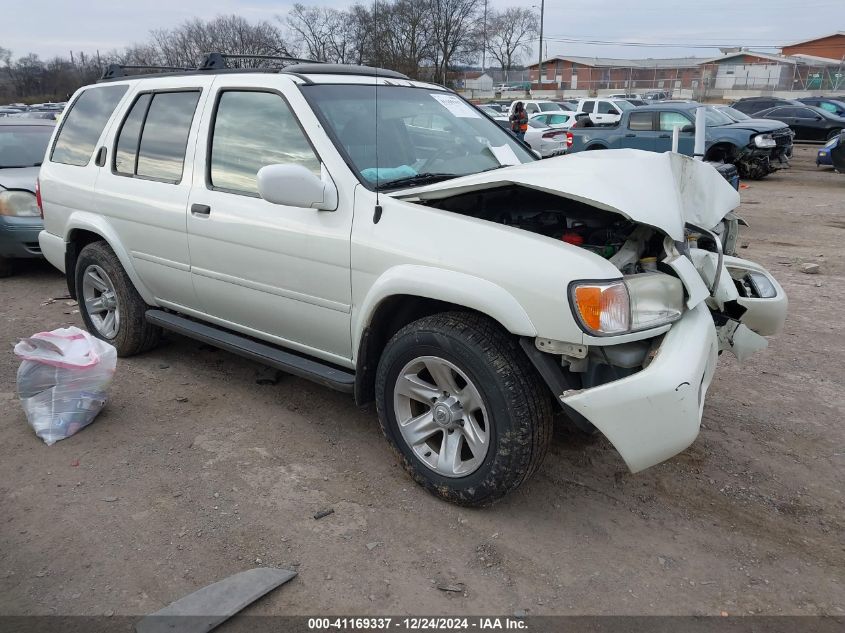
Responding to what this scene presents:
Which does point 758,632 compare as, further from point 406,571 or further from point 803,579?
point 406,571

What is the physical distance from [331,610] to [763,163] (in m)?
15.0

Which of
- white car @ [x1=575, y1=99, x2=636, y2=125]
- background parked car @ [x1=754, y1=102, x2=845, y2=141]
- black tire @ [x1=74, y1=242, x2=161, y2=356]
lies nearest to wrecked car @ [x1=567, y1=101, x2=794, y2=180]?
background parked car @ [x1=754, y1=102, x2=845, y2=141]

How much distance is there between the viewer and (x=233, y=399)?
423 centimetres

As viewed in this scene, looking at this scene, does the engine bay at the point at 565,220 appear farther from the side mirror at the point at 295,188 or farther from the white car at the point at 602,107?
the white car at the point at 602,107

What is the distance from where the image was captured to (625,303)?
8.45 feet

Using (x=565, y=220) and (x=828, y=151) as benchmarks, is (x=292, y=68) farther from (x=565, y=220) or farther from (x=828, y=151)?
(x=828, y=151)

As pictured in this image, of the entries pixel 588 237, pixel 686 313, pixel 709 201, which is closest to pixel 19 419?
pixel 588 237

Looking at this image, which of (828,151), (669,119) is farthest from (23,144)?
(828,151)

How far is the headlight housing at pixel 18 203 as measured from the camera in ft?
22.5

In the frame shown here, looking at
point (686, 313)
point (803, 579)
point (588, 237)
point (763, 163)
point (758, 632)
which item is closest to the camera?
point (758, 632)

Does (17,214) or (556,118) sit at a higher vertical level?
(556,118)

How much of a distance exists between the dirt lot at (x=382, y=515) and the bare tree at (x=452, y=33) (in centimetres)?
2856

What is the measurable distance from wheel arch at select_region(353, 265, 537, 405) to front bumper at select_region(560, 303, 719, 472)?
375 millimetres

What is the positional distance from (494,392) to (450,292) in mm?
450
